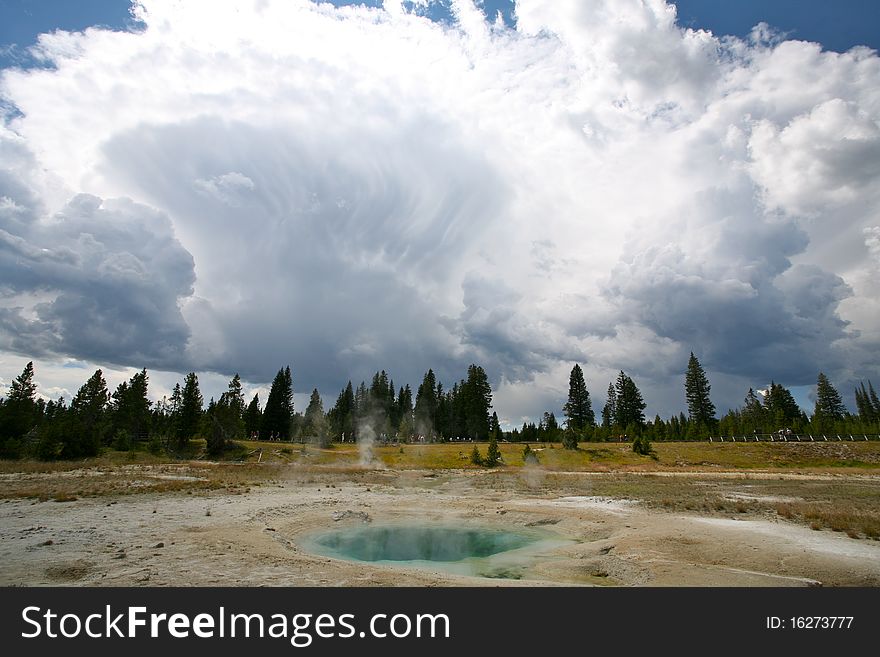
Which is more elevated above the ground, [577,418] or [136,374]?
[136,374]

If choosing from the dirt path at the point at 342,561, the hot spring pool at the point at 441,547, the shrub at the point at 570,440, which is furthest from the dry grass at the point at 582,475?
the hot spring pool at the point at 441,547

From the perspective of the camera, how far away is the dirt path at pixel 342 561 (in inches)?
475

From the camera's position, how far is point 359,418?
118000 millimetres

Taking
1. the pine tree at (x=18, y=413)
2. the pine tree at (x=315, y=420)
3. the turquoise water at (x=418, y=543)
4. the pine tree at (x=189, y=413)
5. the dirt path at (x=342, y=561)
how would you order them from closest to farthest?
the dirt path at (x=342, y=561) → the turquoise water at (x=418, y=543) → the pine tree at (x=18, y=413) → the pine tree at (x=189, y=413) → the pine tree at (x=315, y=420)

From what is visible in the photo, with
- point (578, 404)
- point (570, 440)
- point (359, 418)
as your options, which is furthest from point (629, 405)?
point (359, 418)

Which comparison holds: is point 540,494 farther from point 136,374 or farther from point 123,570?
point 136,374

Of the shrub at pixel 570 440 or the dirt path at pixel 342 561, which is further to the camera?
the shrub at pixel 570 440

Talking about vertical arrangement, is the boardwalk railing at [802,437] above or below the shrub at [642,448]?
above

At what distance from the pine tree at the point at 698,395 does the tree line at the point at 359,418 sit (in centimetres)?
22

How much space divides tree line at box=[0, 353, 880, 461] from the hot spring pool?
40047 millimetres

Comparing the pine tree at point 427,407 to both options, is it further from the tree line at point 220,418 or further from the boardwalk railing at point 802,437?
the boardwalk railing at point 802,437
